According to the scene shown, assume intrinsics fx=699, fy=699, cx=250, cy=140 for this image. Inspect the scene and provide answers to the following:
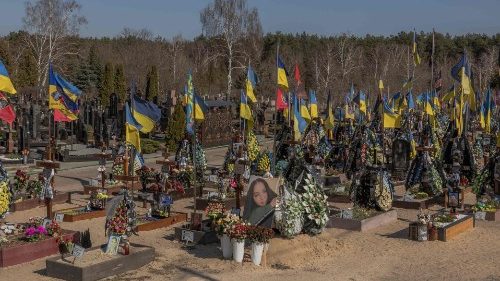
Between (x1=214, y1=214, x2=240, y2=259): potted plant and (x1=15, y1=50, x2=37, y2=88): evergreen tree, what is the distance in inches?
1844

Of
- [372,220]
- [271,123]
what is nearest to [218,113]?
[271,123]

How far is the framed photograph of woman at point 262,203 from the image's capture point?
51.0ft

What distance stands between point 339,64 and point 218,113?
3815 cm

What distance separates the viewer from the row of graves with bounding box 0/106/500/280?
1446cm

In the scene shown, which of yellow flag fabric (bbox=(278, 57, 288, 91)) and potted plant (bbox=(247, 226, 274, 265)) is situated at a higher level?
yellow flag fabric (bbox=(278, 57, 288, 91))

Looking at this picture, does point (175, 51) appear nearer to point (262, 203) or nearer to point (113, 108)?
point (113, 108)

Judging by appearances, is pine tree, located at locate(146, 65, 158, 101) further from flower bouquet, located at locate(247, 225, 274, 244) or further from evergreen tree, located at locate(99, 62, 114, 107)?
flower bouquet, located at locate(247, 225, 274, 244)

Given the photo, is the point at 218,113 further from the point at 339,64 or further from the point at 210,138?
the point at 339,64

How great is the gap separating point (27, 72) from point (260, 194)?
47829 millimetres

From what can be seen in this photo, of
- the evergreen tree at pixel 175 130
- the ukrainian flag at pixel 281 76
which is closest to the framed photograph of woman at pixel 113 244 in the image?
the ukrainian flag at pixel 281 76

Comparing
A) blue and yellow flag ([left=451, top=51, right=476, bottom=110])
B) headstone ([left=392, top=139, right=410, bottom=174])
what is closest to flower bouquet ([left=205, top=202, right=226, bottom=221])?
blue and yellow flag ([left=451, top=51, right=476, bottom=110])

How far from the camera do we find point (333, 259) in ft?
50.2

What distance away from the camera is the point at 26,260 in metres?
14.5

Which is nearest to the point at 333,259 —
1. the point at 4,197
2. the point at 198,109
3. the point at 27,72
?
the point at 4,197
